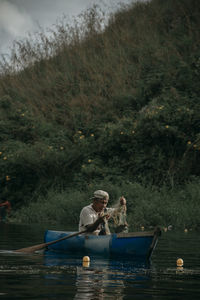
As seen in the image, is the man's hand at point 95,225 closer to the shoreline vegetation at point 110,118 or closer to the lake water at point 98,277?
the lake water at point 98,277

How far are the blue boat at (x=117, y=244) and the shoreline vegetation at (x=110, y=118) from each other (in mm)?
6040

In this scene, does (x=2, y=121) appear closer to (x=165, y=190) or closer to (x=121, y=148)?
(x=121, y=148)

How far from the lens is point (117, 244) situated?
11.0 metres

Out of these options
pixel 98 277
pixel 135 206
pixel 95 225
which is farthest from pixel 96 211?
pixel 135 206

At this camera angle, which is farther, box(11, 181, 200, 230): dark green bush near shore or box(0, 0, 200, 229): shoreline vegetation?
box(0, 0, 200, 229): shoreline vegetation

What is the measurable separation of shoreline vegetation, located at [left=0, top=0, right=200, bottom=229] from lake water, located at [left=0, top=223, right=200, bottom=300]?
704 centimetres

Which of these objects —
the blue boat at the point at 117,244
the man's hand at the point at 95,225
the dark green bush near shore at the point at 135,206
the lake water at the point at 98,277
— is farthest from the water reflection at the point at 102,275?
the dark green bush near shore at the point at 135,206

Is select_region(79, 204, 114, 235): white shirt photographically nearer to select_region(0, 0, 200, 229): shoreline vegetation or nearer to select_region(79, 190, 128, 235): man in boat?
select_region(79, 190, 128, 235): man in boat

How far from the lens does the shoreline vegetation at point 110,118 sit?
20.2 meters

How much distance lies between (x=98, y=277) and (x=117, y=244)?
2.93m

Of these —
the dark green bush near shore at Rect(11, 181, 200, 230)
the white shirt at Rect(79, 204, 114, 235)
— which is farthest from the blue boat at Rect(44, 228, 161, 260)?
the dark green bush near shore at Rect(11, 181, 200, 230)

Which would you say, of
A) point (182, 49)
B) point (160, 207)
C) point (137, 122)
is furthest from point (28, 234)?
point (182, 49)

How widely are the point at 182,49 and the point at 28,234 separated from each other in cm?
1344

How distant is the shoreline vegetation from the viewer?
66.1 ft
